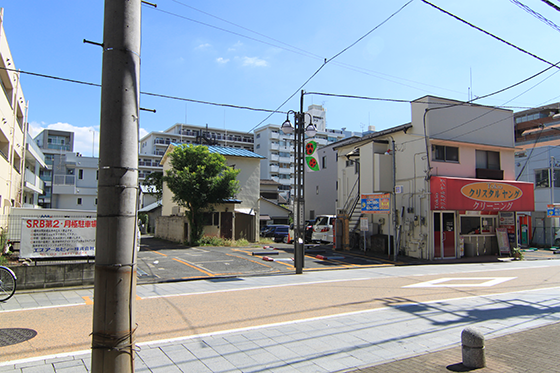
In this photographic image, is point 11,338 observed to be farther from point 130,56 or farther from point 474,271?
point 474,271

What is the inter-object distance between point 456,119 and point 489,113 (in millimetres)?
2688

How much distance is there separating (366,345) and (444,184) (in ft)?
47.7

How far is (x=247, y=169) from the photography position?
29.0m

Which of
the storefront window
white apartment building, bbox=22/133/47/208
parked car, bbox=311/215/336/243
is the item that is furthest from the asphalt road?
white apartment building, bbox=22/133/47/208

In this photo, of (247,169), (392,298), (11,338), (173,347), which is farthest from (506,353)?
(247,169)

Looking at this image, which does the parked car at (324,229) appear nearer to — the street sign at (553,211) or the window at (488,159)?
the window at (488,159)

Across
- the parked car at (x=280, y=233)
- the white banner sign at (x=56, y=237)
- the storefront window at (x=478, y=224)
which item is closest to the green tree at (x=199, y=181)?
the parked car at (x=280, y=233)

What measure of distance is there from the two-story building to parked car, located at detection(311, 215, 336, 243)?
2.91 metres

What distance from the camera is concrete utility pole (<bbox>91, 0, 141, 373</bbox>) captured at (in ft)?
9.17

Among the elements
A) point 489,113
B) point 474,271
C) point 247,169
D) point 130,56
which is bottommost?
point 474,271

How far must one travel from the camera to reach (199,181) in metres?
23.4

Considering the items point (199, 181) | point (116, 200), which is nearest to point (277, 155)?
point (199, 181)

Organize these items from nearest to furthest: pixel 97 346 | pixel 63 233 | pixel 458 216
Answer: pixel 97 346 → pixel 63 233 → pixel 458 216

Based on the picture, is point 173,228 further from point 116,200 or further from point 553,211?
point 553,211
